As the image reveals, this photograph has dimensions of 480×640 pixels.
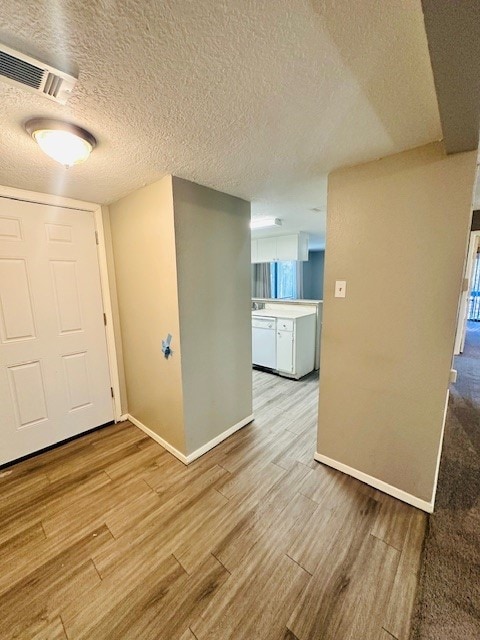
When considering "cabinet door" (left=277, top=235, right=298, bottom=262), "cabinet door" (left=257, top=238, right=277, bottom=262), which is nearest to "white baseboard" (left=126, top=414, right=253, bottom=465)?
"cabinet door" (left=277, top=235, right=298, bottom=262)

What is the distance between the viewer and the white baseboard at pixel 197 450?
212cm

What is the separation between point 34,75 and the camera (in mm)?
884

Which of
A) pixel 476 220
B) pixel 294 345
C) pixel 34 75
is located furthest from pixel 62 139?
pixel 476 220

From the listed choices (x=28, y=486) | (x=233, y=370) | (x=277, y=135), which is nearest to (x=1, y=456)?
(x=28, y=486)

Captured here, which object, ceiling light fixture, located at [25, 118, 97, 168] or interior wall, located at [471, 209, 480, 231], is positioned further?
interior wall, located at [471, 209, 480, 231]

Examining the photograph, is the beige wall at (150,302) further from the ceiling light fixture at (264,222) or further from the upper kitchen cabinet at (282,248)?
the upper kitchen cabinet at (282,248)

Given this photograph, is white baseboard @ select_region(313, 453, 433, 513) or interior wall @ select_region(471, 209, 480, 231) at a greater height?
interior wall @ select_region(471, 209, 480, 231)

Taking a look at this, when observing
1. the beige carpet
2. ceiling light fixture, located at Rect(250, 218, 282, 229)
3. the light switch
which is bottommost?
the beige carpet

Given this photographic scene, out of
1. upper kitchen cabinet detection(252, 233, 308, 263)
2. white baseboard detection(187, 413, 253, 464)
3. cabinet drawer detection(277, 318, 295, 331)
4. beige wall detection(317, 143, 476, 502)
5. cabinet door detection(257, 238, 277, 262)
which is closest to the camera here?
beige wall detection(317, 143, 476, 502)

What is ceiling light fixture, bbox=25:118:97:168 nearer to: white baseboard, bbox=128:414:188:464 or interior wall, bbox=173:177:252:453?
interior wall, bbox=173:177:252:453

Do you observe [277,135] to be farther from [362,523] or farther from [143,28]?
[362,523]

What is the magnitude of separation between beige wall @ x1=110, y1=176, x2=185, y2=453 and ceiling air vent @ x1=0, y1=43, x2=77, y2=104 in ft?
2.82

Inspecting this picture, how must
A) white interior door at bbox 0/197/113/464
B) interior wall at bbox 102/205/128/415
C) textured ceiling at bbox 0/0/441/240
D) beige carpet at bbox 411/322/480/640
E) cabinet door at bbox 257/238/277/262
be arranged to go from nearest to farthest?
textured ceiling at bbox 0/0/441/240, beige carpet at bbox 411/322/480/640, white interior door at bbox 0/197/113/464, interior wall at bbox 102/205/128/415, cabinet door at bbox 257/238/277/262

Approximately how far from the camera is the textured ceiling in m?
0.72
